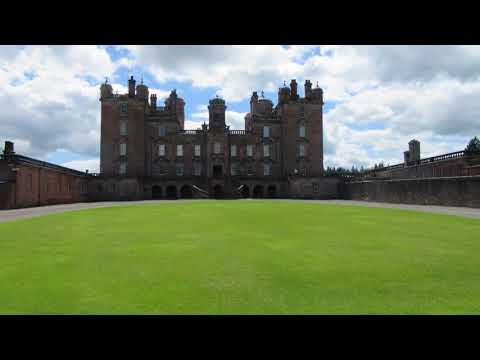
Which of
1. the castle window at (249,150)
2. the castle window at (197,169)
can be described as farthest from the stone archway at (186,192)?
the castle window at (249,150)

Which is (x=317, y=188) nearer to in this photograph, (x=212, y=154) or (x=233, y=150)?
(x=233, y=150)

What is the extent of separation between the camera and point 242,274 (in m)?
6.02

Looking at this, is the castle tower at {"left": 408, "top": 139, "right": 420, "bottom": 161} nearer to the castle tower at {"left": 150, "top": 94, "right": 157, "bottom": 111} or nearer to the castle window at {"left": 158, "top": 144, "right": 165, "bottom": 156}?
the castle window at {"left": 158, "top": 144, "right": 165, "bottom": 156}

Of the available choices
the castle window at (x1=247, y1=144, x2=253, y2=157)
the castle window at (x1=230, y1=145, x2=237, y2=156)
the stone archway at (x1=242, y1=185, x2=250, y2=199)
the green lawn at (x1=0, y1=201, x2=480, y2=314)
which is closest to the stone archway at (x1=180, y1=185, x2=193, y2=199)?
the stone archway at (x1=242, y1=185, x2=250, y2=199)

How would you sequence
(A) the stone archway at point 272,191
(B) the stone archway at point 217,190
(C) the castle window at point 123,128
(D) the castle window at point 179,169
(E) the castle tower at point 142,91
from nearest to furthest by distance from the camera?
1. (B) the stone archway at point 217,190
2. (C) the castle window at point 123,128
3. (A) the stone archway at point 272,191
4. (D) the castle window at point 179,169
5. (E) the castle tower at point 142,91

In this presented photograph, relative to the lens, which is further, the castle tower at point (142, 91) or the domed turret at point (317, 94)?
the domed turret at point (317, 94)

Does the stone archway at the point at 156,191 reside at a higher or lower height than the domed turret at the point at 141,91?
lower

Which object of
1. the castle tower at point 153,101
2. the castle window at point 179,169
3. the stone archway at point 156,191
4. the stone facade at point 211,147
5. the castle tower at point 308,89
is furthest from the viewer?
the castle tower at point 153,101

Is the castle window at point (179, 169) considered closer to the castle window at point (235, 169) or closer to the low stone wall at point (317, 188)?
the castle window at point (235, 169)

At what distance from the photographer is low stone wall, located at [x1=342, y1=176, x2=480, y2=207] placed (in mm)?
24578

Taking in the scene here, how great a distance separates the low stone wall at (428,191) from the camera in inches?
968
